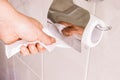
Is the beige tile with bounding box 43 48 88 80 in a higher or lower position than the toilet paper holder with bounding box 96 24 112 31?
lower

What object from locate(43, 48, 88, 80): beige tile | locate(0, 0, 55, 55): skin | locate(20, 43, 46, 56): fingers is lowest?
locate(43, 48, 88, 80): beige tile

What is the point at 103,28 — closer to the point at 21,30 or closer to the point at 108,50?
the point at 108,50

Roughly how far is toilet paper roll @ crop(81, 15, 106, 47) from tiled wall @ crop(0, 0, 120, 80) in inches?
1.1

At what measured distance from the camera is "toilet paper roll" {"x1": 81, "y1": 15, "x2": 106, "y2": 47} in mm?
518

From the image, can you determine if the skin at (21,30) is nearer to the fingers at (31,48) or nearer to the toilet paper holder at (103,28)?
the fingers at (31,48)

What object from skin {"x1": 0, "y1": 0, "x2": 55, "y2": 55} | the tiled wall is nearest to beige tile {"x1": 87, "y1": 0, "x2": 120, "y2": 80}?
the tiled wall

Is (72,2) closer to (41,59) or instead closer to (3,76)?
(41,59)

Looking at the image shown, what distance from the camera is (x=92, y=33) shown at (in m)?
0.54

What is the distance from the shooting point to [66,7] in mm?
563

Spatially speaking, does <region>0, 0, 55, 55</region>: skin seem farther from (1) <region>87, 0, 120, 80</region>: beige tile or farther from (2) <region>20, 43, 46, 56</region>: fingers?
(1) <region>87, 0, 120, 80</region>: beige tile

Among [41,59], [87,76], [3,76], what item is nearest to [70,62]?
[87,76]

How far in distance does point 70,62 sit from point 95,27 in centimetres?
22

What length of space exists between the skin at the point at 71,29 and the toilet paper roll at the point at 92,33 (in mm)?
19

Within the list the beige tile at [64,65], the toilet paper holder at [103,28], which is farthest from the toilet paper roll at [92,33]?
the beige tile at [64,65]
